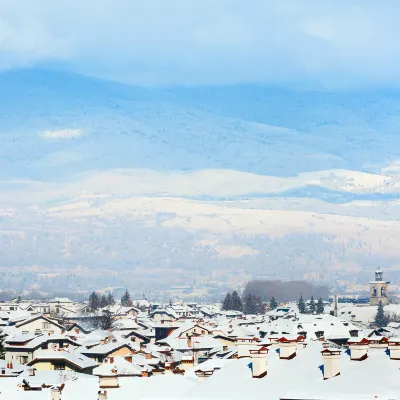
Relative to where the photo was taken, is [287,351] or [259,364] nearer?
[259,364]

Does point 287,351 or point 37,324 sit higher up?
point 287,351

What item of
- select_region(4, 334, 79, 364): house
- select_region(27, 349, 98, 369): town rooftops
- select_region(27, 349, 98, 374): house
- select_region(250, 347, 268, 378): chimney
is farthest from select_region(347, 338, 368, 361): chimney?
select_region(4, 334, 79, 364): house

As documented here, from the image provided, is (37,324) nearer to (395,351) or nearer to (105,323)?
(105,323)

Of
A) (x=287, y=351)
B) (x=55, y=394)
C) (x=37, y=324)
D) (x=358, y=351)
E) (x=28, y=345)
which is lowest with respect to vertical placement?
(x=28, y=345)

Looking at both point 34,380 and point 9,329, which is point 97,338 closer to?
point 9,329

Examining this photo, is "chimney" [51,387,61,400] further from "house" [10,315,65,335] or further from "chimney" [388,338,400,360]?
"house" [10,315,65,335]

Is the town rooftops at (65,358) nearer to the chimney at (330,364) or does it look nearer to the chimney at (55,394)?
the chimney at (55,394)

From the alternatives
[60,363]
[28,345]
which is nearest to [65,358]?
[60,363]

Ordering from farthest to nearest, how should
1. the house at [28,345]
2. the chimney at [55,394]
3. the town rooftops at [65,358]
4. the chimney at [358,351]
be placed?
the house at [28,345] → the town rooftops at [65,358] → the chimney at [55,394] → the chimney at [358,351]

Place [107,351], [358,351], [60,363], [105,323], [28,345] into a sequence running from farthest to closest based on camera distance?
[105,323], [28,345], [107,351], [60,363], [358,351]

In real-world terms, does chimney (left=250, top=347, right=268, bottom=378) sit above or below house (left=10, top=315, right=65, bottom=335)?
above

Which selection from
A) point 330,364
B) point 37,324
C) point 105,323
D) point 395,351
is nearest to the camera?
Result: point 395,351

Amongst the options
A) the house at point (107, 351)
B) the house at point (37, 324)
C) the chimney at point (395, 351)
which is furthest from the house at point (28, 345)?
the chimney at point (395, 351)

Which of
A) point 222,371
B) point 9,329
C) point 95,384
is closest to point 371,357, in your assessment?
point 222,371
